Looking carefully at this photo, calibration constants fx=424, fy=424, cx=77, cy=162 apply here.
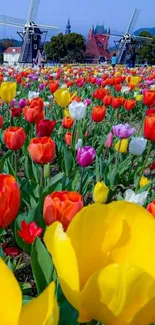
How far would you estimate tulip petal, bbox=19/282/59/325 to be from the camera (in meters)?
0.51

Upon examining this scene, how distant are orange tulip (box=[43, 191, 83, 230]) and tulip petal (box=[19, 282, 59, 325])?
0.51 m

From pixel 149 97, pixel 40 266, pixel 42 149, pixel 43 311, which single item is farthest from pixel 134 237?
pixel 149 97

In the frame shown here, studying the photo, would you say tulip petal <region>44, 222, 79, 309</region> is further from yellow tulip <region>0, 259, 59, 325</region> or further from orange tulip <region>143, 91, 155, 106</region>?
orange tulip <region>143, 91, 155, 106</region>

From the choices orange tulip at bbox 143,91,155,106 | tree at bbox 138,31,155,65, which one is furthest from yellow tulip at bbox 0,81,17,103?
tree at bbox 138,31,155,65

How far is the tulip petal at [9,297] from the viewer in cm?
55

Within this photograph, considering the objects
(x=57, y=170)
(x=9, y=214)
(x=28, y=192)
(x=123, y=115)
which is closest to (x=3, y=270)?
(x=9, y=214)

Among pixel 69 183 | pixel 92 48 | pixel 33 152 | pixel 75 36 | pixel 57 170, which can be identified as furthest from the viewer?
pixel 92 48

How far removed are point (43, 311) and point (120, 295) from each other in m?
0.12

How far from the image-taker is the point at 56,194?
1.11m

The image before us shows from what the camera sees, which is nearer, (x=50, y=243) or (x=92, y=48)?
(x=50, y=243)

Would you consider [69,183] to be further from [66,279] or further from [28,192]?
[66,279]

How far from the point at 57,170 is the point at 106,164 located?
106 cm

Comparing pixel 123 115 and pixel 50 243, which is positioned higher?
pixel 50 243

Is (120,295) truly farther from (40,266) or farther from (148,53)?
(148,53)
